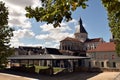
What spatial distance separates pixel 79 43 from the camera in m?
110

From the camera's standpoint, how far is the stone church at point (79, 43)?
9715 centimetres

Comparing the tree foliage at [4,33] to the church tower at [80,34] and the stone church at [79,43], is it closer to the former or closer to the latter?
the stone church at [79,43]

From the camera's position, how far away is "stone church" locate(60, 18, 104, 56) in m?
97.2

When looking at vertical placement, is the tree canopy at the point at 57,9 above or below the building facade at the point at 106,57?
above

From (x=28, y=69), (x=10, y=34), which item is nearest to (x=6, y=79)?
(x=10, y=34)

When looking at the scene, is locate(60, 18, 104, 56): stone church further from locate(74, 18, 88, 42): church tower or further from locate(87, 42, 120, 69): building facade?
locate(87, 42, 120, 69): building facade

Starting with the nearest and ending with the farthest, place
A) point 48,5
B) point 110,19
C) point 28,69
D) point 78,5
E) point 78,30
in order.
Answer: point 78,5 → point 48,5 → point 110,19 → point 28,69 → point 78,30

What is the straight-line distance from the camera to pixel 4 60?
22.6 m

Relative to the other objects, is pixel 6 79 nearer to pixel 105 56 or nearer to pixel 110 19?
pixel 110 19

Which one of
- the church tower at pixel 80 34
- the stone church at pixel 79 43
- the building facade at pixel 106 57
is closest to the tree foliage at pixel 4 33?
the building facade at pixel 106 57

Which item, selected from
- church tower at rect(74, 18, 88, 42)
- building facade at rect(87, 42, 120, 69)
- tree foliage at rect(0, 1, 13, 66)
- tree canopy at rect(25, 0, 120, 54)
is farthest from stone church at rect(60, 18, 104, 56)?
tree canopy at rect(25, 0, 120, 54)

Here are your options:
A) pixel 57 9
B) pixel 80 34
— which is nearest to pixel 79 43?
pixel 80 34

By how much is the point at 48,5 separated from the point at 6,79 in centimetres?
2537

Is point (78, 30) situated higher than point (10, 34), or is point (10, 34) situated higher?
point (78, 30)
